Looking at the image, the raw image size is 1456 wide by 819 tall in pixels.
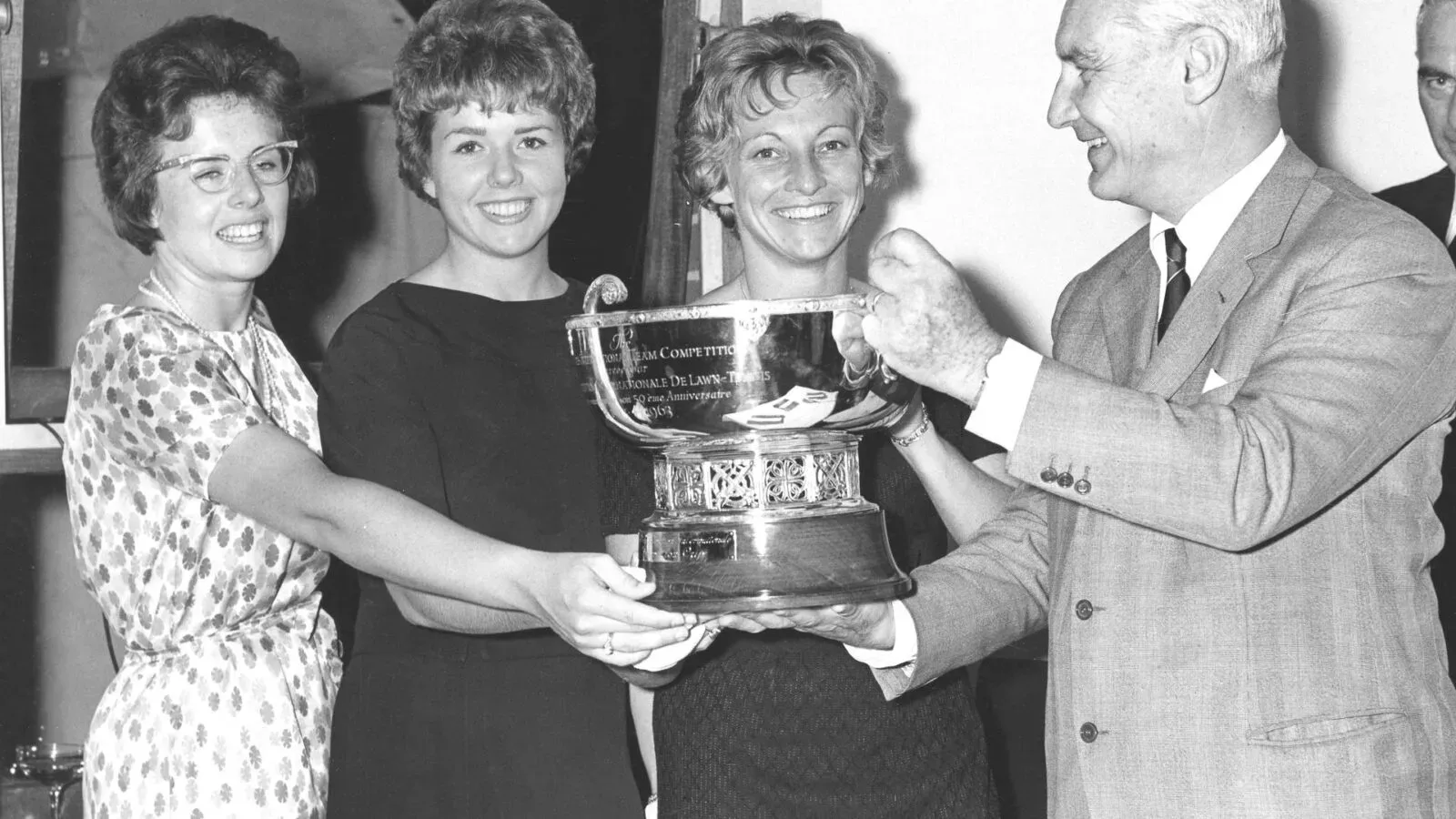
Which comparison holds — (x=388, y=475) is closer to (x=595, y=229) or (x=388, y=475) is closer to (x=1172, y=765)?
(x=1172, y=765)

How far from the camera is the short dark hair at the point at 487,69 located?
2043 mm

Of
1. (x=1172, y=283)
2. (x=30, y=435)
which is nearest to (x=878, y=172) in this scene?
(x=1172, y=283)

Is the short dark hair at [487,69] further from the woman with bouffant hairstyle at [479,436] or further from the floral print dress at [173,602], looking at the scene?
the floral print dress at [173,602]

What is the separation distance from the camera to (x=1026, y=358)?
4.60ft

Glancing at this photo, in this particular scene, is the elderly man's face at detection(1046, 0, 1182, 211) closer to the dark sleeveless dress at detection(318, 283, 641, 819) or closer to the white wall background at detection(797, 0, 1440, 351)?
the dark sleeveless dress at detection(318, 283, 641, 819)

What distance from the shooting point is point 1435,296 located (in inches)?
56.9

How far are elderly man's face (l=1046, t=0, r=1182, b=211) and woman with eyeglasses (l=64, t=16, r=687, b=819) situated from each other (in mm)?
835

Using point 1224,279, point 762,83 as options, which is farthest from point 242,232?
point 1224,279

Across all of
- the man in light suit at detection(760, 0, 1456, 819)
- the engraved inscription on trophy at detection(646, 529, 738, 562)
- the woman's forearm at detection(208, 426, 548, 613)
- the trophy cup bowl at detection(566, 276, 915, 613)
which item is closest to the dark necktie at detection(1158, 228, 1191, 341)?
the man in light suit at detection(760, 0, 1456, 819)

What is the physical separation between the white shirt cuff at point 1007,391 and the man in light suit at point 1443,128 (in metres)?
1.34

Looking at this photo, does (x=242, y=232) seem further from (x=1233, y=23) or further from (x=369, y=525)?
(x=1233, y=23)

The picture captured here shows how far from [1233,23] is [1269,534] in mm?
562

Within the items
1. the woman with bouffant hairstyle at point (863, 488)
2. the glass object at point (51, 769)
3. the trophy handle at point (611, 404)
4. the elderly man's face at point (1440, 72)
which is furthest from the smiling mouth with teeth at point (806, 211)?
the glass object at point (51, 769)

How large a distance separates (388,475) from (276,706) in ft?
1.33
